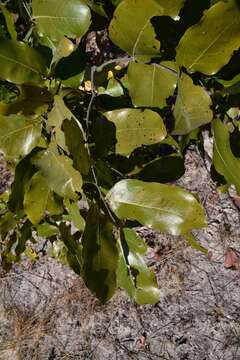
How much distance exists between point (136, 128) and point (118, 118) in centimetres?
5

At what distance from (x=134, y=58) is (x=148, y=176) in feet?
0.87

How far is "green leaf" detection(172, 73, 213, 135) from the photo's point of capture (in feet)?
2.93

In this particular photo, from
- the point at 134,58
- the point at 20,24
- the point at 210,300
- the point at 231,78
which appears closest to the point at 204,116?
Answer: the point at 134,58

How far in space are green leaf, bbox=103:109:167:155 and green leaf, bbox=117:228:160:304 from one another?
0.19 m

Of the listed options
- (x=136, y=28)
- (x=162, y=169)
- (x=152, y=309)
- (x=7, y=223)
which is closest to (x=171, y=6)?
(x=136, y=28)

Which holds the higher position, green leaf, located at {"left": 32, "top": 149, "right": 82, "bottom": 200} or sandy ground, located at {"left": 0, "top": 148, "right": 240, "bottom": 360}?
green leaf, located at {"left": 32, "top": 149, "right": 82, "bottom": 200}

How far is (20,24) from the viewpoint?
54.8 inches

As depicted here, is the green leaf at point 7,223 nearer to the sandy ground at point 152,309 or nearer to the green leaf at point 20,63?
the green leaf at point 20,63

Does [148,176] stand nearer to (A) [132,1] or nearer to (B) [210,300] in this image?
(A) [132,1]

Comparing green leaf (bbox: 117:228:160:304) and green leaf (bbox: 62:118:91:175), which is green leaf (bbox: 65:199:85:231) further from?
green leaf (bbox: 62:118:91:175)

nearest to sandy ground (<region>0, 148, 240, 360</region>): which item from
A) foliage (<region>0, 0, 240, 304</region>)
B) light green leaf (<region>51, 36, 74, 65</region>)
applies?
foliage (<region>0, 0, 240, 304</region>)

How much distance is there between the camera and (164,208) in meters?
0.88

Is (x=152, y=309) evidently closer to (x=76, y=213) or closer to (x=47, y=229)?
(x=47, y=229)

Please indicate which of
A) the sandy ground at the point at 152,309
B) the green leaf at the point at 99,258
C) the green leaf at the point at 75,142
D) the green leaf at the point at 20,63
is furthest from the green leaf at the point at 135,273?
the sandy ground at the point at 152,309
